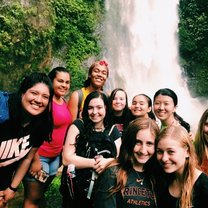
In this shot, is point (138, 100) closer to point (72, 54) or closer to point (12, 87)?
point (12, 87)

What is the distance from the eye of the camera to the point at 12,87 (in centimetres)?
1004

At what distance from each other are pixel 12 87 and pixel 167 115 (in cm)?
712

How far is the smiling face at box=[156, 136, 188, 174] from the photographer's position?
97.7 inches

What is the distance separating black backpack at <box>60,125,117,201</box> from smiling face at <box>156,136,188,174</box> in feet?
2.05

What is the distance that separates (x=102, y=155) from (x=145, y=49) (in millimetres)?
16346

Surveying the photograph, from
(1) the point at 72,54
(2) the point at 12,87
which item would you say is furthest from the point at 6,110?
(1) the point at 72,54

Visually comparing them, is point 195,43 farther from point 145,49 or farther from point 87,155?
point 87,155

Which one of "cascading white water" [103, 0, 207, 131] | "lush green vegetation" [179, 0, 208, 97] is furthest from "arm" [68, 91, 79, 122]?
"lush green vegetation" [179, 0, 208, 97]

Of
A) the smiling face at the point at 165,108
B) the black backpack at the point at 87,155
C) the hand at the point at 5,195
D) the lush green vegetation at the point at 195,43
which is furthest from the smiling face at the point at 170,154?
the lush green vegetation at the point at 195,43

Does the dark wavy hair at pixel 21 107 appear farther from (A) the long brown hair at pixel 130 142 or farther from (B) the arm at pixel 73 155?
(A) the long brown hair at pixel 130 142

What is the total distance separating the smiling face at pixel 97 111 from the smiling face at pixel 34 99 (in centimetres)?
51

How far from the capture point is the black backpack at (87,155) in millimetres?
2973

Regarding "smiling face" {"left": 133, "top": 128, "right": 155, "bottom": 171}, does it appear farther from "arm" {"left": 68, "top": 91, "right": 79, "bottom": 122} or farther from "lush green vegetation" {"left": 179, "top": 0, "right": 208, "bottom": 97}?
"lush green vegetation" {"left": 179, "top": 0, "right": 208, "bottom": 97}

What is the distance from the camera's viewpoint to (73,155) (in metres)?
3.00
